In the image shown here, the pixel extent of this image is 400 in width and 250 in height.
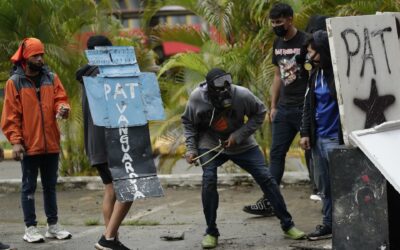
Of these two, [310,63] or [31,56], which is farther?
[31,56]

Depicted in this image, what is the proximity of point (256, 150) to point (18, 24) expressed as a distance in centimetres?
471

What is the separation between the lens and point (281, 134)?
8.32 meters

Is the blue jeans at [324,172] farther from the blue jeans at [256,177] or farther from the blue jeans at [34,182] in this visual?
the blue jeans at [34,182]

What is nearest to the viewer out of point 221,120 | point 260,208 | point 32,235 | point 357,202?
point 357,202

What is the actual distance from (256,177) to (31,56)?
2.21 m

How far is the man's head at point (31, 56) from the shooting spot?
7844 mm

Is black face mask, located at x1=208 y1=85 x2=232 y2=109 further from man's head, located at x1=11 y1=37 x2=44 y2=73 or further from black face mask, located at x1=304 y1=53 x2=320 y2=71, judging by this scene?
man's head, located at x1=11 y1=37 x2=44 y2=73

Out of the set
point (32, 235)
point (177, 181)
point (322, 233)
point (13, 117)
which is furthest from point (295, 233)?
point (177, 181)

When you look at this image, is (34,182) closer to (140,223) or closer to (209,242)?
(140,223)

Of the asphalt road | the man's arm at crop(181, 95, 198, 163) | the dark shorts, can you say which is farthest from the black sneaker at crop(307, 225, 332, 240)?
the dark shorts

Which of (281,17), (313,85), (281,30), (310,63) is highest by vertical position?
(281,17)

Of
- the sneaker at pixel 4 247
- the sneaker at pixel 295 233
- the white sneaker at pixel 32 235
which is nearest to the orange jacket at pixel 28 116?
the white sneaker at pixel 32 235

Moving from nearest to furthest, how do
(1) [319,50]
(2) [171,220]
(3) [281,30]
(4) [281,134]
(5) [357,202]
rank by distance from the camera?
(5) [357,202] → (1) [319,50] → (3) [281,30] → (4) [281,134] → (2) [171,220]

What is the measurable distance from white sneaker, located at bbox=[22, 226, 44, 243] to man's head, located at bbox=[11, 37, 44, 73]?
1398mm
